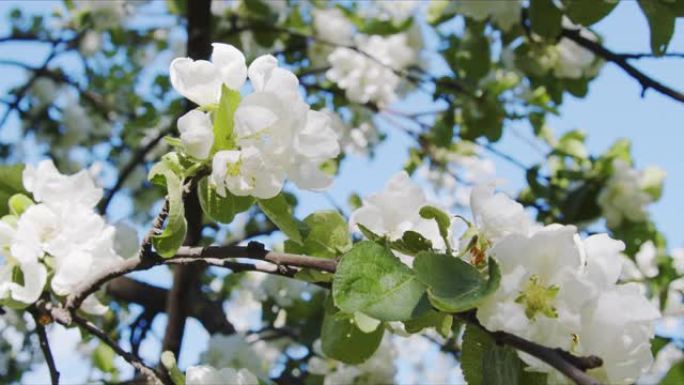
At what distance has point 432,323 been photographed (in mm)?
834

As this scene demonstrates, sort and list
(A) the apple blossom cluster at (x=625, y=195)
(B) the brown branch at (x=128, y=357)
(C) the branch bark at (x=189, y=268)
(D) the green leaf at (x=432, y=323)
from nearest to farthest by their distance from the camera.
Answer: (D) the green leaf at (x=432, y=323)
(B) the brown branch at (x=128, y=357)
(C) the branch bark at (x=189, y=268)
(A) the apple blossom cluster at (x=625, y=195)

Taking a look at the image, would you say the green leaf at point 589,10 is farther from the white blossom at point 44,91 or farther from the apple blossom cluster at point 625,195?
the white blossom at point 44,91

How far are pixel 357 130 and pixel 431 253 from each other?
2396mm

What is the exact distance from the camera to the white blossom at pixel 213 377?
38.0 inches

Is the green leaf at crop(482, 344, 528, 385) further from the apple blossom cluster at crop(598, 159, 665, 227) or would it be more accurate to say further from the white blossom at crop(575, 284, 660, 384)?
the apple blossom cluster at crop(598, 159, 665, 227)

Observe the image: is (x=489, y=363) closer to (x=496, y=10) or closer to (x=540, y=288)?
(x=540, y=288)

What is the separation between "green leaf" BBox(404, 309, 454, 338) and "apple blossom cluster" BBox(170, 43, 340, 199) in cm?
17

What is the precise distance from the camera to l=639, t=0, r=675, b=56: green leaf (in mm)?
1358

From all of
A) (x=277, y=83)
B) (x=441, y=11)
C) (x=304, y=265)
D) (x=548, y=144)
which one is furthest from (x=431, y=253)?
(x=548, y=144)

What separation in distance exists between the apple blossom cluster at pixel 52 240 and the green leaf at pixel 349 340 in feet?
Answer: 0.89

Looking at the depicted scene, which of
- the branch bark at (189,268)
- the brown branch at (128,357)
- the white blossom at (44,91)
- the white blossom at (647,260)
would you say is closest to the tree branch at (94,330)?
the brown branch at (128,357)

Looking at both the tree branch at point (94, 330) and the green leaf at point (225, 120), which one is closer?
the green leaf at point (225, 120)

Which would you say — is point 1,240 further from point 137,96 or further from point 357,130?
point 137,96

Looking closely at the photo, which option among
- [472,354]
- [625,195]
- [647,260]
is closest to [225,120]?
[472,354]
